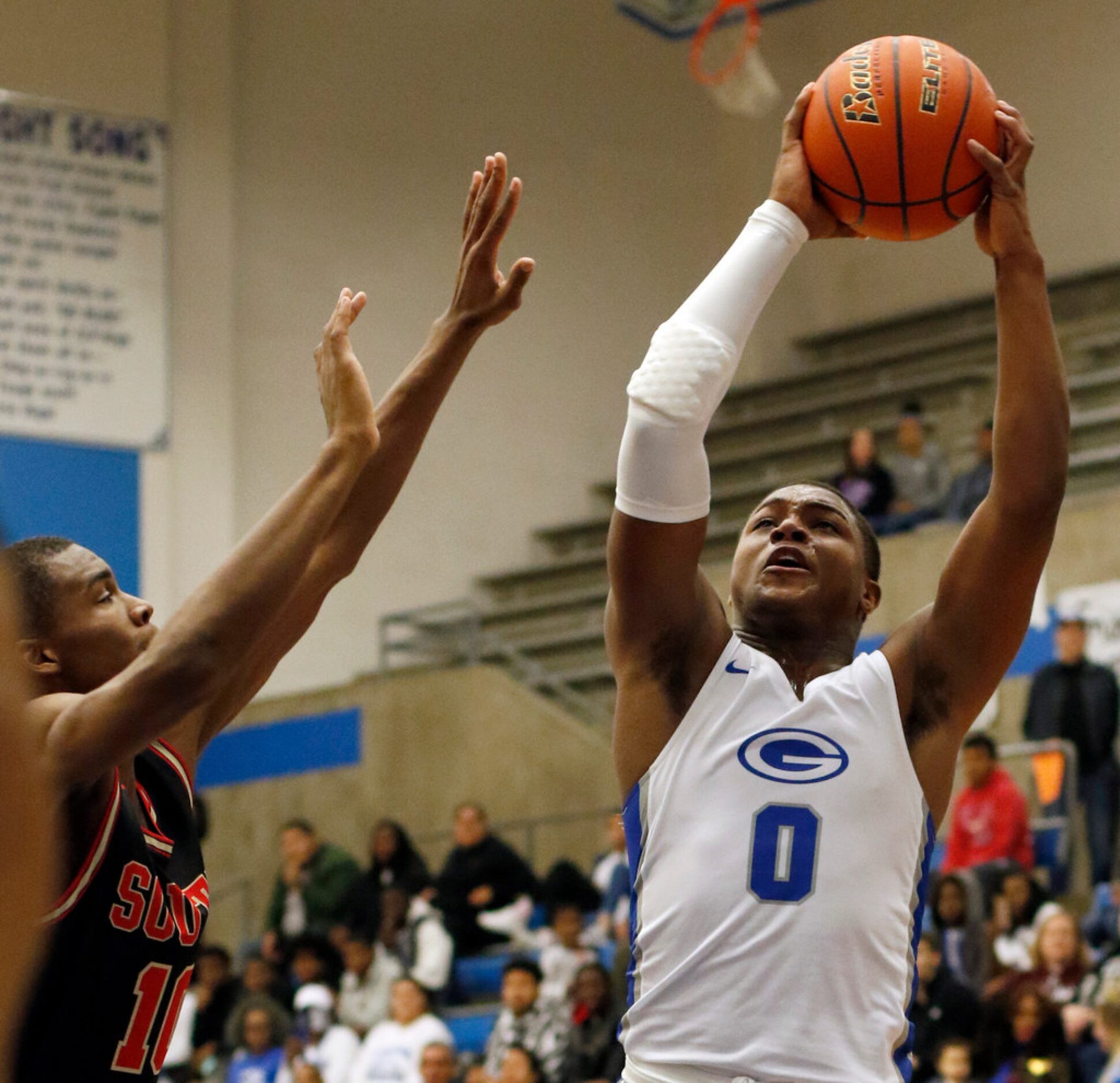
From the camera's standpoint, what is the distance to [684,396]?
323 centimetres

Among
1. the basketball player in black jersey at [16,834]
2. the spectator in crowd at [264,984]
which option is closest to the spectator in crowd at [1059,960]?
the spectator in crowd at [264,984]

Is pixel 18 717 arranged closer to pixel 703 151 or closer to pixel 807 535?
pixel 807 535

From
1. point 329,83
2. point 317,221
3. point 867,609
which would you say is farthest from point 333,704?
point 867,609

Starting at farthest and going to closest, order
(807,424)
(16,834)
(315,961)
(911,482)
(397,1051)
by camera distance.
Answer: (807,424) → (911,482) → (315,961) → (397,1051) → (16,834)

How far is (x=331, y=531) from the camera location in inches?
142

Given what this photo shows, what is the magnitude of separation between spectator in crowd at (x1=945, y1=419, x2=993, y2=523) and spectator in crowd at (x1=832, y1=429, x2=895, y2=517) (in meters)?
0.47

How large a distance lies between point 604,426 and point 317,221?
3.20 metres

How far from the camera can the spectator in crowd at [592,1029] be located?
9555mm

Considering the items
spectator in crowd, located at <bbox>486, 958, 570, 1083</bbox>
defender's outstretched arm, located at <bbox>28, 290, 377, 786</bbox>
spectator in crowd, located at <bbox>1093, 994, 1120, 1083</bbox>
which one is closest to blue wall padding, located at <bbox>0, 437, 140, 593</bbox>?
spectator in crowd, located at <bbox>486, 958, 570, 1083</bbox>

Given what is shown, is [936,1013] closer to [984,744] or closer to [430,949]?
[984,744]

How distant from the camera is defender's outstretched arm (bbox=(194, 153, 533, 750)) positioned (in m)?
3.60

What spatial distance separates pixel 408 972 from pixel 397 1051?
1.12 meters

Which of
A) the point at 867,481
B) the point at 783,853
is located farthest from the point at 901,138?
the point at 867,481

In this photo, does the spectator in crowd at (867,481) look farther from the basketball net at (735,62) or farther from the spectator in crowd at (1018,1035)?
the spectator in crowd at (1018,1035)
